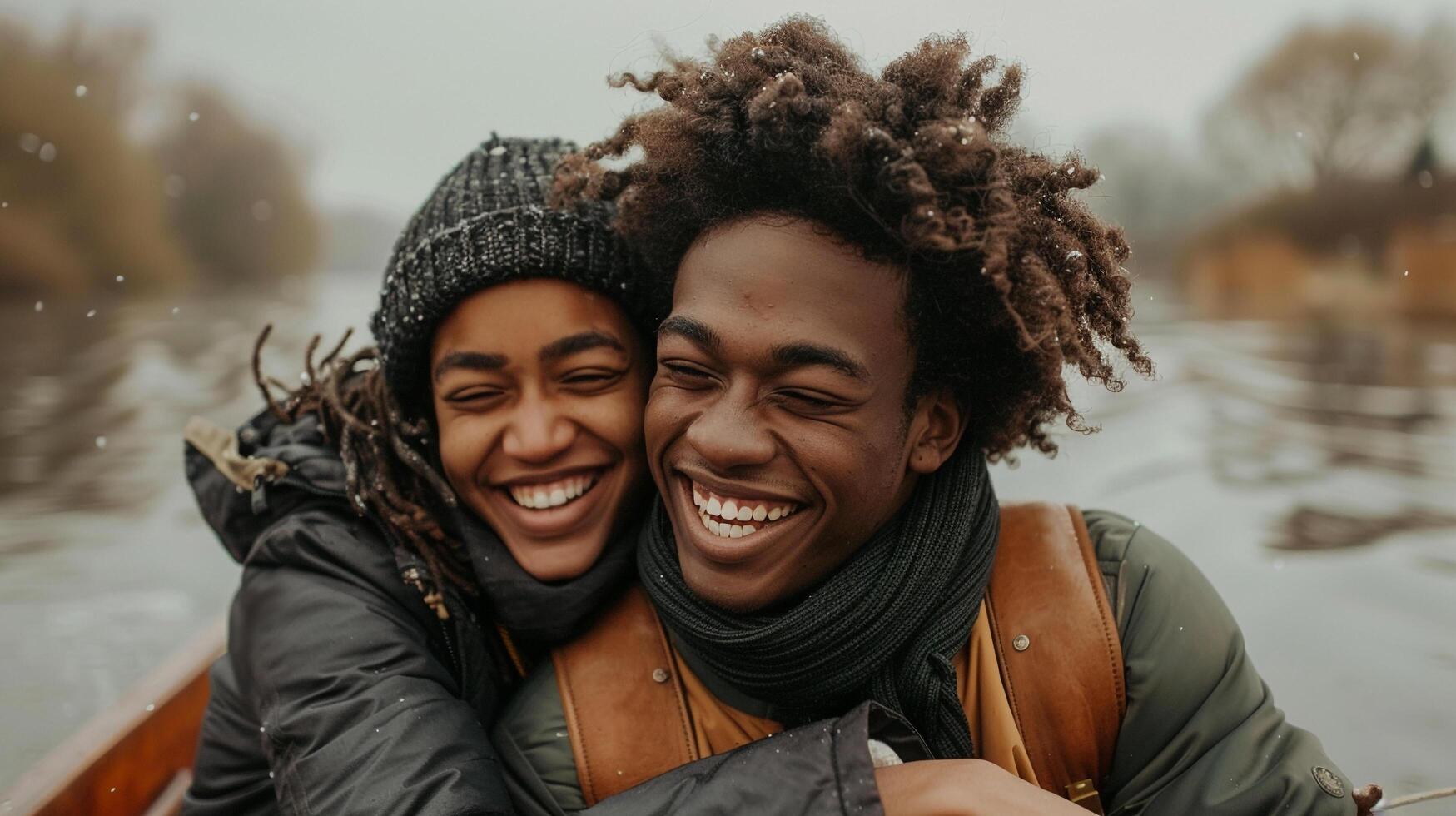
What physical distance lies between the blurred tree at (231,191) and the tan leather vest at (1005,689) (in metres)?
10.2

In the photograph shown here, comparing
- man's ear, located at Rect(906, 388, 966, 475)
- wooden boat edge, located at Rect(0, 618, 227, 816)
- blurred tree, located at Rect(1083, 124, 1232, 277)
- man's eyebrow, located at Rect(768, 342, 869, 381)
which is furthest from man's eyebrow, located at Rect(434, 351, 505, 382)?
blurred tree, located at Rect(1083, 124, 1232, 277)

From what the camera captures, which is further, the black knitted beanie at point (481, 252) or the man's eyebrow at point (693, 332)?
the black knitted beanie at point (481, 252)

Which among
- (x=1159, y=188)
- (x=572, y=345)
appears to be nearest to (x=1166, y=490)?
(x=1159, y=188)

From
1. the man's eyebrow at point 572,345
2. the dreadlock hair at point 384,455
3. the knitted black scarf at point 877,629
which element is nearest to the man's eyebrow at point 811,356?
the knitted black scarf at point 877,629

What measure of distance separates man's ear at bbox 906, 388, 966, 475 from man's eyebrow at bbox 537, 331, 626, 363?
618 mm

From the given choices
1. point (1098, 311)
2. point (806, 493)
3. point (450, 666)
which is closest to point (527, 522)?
point (450, 666)

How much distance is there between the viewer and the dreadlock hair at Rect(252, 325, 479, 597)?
2.33 m

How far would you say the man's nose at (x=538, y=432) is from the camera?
2188 mm

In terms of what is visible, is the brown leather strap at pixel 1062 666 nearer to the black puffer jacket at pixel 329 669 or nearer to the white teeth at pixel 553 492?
the white teeth at pixel 553 492

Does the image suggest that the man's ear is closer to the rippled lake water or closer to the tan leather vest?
the tan leather vest

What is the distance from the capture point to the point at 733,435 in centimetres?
189

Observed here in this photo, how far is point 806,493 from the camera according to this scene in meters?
1.94

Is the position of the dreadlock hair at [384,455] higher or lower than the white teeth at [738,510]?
higher

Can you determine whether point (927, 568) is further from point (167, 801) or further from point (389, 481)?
point (167, 801)
